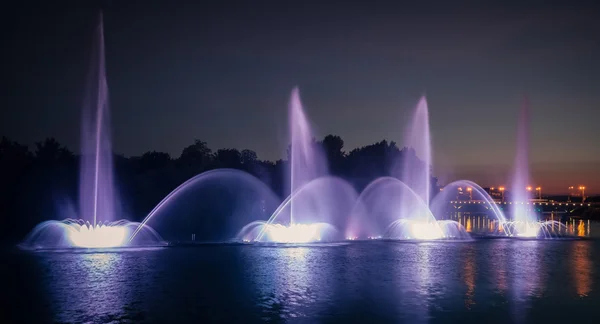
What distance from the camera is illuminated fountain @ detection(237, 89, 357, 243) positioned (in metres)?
44.2

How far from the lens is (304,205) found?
204 ft

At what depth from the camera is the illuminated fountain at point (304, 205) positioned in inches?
1741

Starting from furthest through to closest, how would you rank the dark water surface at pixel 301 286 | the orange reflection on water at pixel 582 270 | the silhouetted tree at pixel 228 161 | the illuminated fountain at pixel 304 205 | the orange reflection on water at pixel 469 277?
the silhouetted tree at pixel 228 161
the illuminated fountain at pixel 304 205
the orange reflection on water at pixel 582 270
the orange reflection on water at pixel 469 277
the dark water surface at pixel 301 286

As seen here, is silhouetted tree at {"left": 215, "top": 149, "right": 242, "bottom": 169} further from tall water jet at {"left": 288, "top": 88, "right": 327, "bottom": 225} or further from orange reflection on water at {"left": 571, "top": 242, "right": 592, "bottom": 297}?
orange reflection on water at {"left": 571, "top": 242, "right": 592, "bottom": 297}

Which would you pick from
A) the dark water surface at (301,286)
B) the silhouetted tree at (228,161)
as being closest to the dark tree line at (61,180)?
the silhouetted tree at (228,161)

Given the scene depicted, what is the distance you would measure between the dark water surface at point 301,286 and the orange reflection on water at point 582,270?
0.05m

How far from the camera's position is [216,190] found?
61.9 metres

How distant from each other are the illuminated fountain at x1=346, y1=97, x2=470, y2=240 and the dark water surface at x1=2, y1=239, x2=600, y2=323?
13.5m

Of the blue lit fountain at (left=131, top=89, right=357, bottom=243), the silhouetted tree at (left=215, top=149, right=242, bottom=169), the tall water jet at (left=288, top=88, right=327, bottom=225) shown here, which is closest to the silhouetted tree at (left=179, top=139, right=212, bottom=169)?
the silhouetted tree at (left=215, top=149, right=242, bottom=169)

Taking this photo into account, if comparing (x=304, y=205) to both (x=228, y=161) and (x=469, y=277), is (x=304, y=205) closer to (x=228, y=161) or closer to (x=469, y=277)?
(x=228, y=161)

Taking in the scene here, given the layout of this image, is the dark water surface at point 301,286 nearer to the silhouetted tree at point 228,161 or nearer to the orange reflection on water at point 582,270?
the orange reflection on water at point 582,270

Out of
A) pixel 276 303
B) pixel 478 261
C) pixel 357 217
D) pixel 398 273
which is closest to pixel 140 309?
pixel 276 303

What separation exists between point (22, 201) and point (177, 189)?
49.5ft

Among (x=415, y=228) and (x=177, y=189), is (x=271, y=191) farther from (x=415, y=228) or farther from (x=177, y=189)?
(x=415, y=228)
